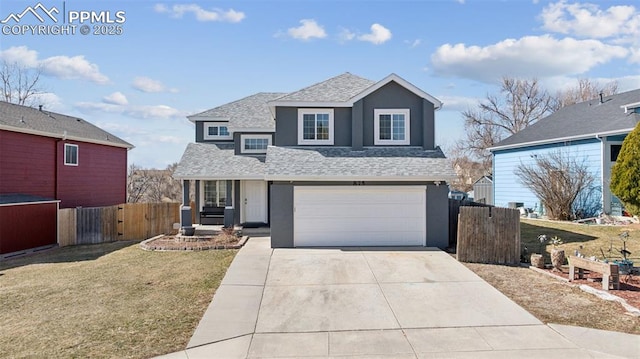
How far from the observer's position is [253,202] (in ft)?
57.8

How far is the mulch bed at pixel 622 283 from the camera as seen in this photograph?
25.8 ft

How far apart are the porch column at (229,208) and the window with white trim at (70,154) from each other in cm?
843

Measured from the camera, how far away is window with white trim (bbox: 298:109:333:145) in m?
14.7

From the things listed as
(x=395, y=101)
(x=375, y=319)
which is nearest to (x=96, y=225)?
(x=395, y=101)

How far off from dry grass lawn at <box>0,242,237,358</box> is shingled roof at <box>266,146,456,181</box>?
347cm

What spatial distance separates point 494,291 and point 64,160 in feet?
64.1

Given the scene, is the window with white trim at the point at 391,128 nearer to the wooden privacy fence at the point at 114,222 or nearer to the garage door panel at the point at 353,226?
the garage door panel at the point at 353,226

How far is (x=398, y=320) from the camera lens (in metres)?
6.96

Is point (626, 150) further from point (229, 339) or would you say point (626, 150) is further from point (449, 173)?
point (229, 339)

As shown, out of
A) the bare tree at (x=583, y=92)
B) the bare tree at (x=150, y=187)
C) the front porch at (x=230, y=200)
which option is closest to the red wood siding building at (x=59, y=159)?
the front porch at (x=230, y=200)

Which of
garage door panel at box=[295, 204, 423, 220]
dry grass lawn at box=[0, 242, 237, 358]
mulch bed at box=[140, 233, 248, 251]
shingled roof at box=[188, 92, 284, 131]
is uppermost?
shingled roof at box=[188, 92, 284, 131]

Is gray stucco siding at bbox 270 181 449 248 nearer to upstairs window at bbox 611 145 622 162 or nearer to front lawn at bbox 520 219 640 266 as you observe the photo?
front lawn at bbox 520 219 640 266

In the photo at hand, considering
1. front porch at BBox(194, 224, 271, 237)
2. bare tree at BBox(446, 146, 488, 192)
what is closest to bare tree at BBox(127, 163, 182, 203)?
front porch at BBox(194, 224, 271, 237)

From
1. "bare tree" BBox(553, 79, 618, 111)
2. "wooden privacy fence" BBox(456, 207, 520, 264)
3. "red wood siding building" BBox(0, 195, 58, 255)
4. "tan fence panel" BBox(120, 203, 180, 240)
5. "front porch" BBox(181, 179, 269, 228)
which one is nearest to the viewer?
"wooden privacy fence" BBox(456, 207, 520, 264)
